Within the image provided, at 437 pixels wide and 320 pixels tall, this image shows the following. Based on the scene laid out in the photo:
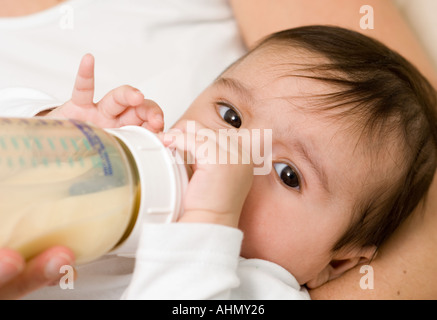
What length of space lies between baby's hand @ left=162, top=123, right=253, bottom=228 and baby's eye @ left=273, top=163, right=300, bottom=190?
118mm

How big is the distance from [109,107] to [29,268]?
17.3 inches

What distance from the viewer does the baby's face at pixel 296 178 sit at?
87 cm

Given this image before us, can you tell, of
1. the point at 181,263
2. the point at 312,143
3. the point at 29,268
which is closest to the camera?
the point at 29,268

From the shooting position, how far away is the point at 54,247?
0.60m

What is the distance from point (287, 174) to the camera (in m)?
0.88

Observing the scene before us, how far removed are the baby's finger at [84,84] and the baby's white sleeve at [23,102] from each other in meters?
0.14

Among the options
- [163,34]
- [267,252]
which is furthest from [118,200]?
[163,34]

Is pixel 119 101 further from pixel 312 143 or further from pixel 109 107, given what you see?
pixel 312 143
